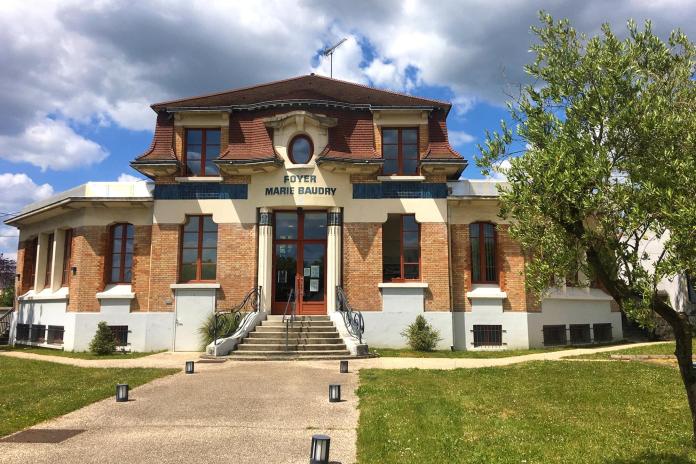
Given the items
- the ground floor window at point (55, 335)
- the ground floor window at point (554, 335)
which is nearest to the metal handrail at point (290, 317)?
the ground floor window at point (55, 335)

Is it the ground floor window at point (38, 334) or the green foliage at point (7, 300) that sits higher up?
the green foliage at point (7, 300)

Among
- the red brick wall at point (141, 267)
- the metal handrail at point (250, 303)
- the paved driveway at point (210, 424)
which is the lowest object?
the paved driveway at point (210, 424)

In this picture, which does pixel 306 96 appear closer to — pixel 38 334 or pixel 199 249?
pixel 199 249

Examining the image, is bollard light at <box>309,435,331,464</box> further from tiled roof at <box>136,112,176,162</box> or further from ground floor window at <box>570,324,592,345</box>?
ground floor window at <box>570,324,592,345</box>

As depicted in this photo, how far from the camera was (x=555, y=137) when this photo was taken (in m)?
5.33

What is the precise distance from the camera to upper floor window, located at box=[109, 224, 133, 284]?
17766mm

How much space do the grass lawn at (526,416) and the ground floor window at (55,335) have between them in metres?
12.7

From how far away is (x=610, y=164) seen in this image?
489cm

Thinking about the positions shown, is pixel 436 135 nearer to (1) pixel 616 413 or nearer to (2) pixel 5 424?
(1) pixel 616 413

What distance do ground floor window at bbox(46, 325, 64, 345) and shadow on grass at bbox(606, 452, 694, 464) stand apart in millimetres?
18320

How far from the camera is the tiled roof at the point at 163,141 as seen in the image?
17.5 metres

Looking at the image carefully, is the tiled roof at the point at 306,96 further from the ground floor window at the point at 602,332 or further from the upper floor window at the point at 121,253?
the ground floor window at the point at 602,332

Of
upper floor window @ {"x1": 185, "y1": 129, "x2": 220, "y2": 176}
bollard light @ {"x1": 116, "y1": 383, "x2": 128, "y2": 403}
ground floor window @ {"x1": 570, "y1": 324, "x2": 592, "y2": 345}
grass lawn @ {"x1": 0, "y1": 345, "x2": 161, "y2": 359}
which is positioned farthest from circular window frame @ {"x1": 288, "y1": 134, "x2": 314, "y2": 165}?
ground floor window @ {"x1": 570, "y1": 324, "x2": 592, "y2": 345}

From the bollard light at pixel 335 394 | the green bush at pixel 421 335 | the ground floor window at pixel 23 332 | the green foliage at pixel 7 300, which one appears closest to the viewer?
the bollard light at pixel 335 394
